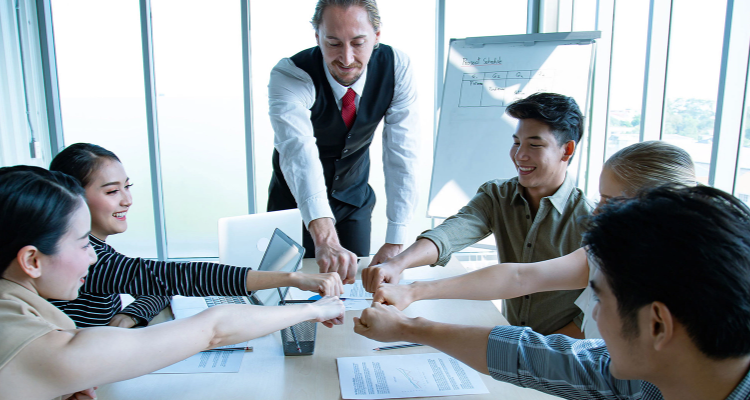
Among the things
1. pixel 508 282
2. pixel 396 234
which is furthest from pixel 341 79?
pixel 508 282

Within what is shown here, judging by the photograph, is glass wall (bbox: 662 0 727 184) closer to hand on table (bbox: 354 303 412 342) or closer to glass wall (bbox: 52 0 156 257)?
hand on table (bbox: 354 303 412 342)

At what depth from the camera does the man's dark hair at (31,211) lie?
91 centimetres

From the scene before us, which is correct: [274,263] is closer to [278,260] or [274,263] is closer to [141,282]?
[278,260]

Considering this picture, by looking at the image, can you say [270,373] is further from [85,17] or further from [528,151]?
[85,17]

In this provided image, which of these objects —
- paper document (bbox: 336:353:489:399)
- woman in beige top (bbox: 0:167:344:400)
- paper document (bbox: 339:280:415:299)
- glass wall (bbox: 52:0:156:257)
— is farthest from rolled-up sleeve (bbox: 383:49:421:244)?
glass wall (bbox: 52:0:156:257)

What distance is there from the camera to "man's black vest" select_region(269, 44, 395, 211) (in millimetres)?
2162

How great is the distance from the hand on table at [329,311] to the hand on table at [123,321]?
0.56m

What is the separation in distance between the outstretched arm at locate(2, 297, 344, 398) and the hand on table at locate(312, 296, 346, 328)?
19cm

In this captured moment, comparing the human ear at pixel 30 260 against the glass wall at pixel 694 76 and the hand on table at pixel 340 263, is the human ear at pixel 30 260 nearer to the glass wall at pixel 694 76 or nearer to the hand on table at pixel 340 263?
the hand on table at pixel 340 263

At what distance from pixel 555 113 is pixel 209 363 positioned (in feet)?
4.54

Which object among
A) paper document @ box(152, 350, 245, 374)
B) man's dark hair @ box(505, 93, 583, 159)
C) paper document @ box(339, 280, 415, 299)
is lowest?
paper document @ box(339, 280, 415, 299)

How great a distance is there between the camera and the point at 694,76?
226 cm

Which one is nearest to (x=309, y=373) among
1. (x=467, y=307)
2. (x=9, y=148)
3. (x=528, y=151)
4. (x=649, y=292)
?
(x=467, y=307)

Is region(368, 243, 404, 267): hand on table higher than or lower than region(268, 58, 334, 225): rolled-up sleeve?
lower
